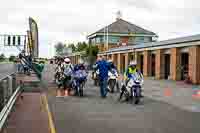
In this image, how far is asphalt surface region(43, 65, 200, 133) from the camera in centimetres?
970

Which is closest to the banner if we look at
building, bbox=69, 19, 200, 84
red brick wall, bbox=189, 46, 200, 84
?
red brick wall, bbox=189, 46, 200, 84

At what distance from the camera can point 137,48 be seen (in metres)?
46.9

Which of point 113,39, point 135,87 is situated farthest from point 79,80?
point 113,39

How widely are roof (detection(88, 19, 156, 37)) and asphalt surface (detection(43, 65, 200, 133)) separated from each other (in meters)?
74.5

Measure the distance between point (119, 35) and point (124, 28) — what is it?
3187mm

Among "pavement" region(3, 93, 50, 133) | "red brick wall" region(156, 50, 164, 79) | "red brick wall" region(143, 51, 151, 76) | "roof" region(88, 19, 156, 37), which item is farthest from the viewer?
"roof" region(88, 19, 156, 37)

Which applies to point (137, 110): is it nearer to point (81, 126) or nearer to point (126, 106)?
point (126, 106)

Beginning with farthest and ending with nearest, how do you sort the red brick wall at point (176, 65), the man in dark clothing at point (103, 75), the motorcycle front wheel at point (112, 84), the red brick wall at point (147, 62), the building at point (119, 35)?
the building at point (119, 35) < the red brick wall at point (147, 62) < the red brick wall at point (176, 65) < the motorcycle front wheel at point (112, 84) < the man in dark clothing at point (103, 75)

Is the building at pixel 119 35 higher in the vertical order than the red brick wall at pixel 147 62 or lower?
higher

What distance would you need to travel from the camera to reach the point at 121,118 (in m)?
11.5

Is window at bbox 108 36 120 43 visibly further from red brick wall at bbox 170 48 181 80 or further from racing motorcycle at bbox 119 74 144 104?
racing motorcycle at bbox 119 74 144 104

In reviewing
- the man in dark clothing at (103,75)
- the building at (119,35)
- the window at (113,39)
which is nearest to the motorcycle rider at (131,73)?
the man in dark clothing at (103,75)

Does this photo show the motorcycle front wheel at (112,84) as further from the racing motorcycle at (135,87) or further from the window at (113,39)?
the window at (113,39)

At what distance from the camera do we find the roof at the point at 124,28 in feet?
300
